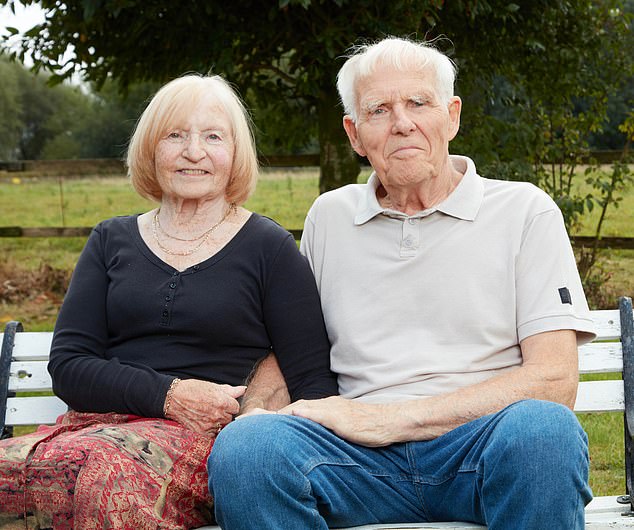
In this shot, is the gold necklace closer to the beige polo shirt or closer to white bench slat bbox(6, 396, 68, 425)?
the beige polo shirt

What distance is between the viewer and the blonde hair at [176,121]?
9.23 ft

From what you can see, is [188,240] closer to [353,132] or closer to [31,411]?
[353,132]

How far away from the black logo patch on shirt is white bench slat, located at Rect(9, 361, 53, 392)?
68.6 inches

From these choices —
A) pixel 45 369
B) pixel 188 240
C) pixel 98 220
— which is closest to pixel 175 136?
pixel 188 240

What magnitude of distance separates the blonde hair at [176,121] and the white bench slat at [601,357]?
1.22 m

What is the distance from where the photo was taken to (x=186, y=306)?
105 inches

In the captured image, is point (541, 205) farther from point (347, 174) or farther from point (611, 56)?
point (611, 56)

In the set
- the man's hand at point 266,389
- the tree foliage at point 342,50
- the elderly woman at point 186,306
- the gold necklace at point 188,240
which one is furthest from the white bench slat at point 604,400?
the tree foliage at point 342,50

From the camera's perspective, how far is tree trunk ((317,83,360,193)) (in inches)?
262

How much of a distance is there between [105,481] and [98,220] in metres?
9.79

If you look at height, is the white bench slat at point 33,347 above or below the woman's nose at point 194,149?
below

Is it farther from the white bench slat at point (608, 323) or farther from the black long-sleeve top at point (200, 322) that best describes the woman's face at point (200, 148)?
the white bench slat at point (608, 323)

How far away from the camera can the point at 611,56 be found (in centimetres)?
744

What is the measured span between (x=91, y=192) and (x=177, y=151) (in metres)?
10.7
